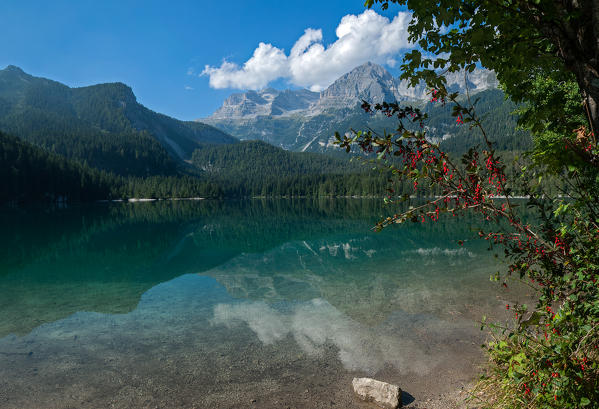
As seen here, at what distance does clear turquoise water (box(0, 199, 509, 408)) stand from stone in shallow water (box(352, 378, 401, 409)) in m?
0.36

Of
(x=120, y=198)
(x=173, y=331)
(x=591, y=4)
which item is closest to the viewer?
(x=591, y=4)

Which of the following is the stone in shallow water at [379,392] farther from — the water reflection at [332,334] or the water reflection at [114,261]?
the water reflection at [114,261]

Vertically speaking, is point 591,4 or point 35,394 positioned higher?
point 591,4

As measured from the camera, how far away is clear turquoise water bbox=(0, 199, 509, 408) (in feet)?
31.7

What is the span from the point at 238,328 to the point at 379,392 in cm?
764

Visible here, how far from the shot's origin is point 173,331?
14.3m


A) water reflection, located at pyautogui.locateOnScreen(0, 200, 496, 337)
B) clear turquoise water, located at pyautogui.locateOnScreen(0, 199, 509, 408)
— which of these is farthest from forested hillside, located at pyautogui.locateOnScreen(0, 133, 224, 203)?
clear turquoise water, located at pyautogui.locateOnScreen(0, 199, 509, 408)

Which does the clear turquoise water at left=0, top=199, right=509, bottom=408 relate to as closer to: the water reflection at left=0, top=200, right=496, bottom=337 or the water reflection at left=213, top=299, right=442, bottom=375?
the water reflection at left=213, top=299, right=442, bottom=375

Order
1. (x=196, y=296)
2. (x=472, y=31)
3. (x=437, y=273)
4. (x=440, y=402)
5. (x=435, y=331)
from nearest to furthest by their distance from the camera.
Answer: (x=472, y=31)
(x=440, y=402)
(x=435, y=331)
(x=196, y=296)
(x=437, y=273)

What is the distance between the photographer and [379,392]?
851 centimetres

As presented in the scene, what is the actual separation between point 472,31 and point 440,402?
8542 millimetres

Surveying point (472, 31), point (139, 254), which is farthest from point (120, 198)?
point (472, 31)

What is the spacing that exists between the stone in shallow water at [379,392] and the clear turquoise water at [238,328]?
1.18ft

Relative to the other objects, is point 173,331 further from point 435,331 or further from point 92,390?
point 435,331
